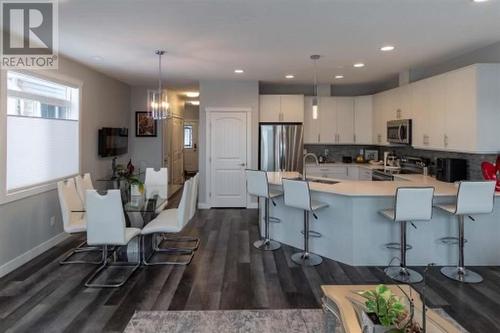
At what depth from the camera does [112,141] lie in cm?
679

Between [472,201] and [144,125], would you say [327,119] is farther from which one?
[472,201]

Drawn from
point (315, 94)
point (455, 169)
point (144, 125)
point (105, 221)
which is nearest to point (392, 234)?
point (455, 169)

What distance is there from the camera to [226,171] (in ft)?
24.4

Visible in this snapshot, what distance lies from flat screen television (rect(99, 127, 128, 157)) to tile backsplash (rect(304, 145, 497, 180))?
157 inches

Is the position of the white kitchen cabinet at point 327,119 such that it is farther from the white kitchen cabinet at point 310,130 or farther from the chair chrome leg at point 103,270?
the chair chrome leg at point 103,270

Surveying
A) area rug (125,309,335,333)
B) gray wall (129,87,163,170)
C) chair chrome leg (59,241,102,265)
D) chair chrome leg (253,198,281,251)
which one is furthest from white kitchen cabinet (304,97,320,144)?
area rug (125,309,335,333)

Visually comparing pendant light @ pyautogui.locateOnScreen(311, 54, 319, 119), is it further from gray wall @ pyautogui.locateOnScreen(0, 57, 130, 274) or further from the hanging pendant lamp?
gray wall @ pyautogui.locateOnScreen(0, 57, 130, 274)

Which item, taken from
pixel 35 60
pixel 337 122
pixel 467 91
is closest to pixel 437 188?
pixel 467 91

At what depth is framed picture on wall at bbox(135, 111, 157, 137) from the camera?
8.22 meters

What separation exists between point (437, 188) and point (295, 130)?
3443 millimetres

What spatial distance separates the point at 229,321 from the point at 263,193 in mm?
2055

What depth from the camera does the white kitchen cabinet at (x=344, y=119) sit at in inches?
302

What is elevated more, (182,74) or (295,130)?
(182,74)

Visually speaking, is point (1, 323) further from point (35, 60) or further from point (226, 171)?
point (226, 171)
